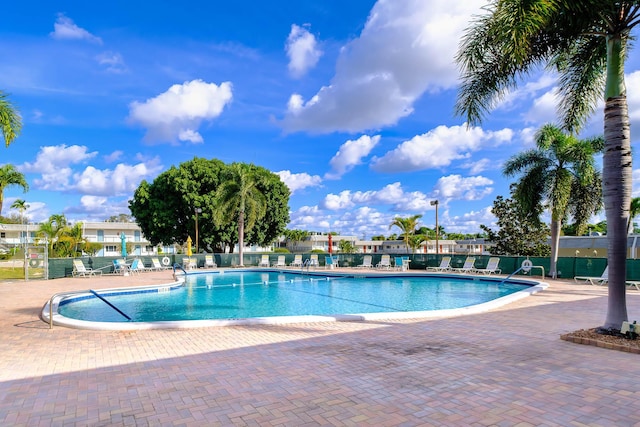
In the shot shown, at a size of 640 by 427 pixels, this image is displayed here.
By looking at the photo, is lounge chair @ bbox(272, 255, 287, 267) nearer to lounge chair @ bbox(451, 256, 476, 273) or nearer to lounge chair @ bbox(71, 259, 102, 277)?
lounge chair @ bbox(71, 259, 102, 277)

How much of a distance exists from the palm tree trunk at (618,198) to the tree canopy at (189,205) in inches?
988

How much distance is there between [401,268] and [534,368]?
1863 cm

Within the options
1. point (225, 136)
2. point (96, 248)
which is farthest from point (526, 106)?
point (96, 248)

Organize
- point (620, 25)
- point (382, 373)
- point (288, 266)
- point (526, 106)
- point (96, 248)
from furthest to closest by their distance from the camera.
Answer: point (96, 248) < point (288, 266) < point (526, 106) < point (620, 25) < point (382, 373)

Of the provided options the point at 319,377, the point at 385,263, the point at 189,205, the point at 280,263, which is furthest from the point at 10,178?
the point at 319,377

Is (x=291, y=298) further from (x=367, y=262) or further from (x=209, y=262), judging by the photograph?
(x=209, y=262)

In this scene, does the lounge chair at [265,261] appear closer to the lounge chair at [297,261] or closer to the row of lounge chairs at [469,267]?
the lounge chair at [297,261]

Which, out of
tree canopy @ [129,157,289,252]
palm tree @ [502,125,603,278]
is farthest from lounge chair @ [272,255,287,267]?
palm tree @ [502,125,603,278]

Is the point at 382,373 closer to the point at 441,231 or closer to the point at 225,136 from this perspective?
the point at 225,136

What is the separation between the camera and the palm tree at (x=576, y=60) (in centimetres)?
605

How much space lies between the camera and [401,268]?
922 inches

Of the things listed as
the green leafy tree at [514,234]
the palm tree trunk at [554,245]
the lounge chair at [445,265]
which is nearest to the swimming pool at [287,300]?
the lounge chair at [445,265]

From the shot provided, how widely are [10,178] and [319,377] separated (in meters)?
20.2

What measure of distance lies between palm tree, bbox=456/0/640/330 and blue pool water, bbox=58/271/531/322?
5984 mm
